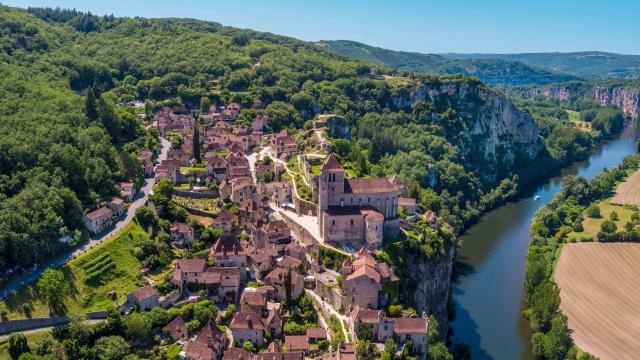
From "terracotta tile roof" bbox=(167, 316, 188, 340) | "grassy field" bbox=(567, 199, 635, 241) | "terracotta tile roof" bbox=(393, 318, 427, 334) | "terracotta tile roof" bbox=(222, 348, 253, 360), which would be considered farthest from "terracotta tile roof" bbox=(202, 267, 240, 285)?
"grassy field" bbox=(567, 199, 635, 241)

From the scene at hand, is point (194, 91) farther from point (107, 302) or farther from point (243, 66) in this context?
point (107, 302)

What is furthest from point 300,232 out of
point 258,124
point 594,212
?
point 594,212

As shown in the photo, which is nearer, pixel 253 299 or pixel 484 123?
pixel 253 299

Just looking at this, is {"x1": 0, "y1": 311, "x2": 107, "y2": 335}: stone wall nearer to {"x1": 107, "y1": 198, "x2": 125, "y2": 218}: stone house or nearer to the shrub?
{"x1": 107, "y1": 198, "x2": 125, "y2": 218}: stone house

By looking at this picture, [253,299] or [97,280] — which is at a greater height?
[97,280]

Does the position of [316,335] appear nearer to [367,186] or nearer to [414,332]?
[414,332]

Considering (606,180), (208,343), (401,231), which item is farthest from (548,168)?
(208,343)
